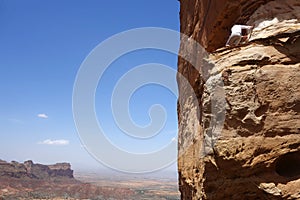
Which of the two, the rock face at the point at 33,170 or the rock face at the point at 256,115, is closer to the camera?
the rock face at the point at 256,115

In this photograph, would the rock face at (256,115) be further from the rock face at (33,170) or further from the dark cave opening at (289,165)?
the rock face at (33,170)

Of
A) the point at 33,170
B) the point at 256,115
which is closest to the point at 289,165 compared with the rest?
the point at 256,115

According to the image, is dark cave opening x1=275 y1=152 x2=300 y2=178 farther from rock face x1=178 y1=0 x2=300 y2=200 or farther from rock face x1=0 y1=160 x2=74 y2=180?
rock face x1=0 y1=160 x2=74 y2=180

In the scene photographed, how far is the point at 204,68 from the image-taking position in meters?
6.32

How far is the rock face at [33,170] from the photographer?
9069 centimetres

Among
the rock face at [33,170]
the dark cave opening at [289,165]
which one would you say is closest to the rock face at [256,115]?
the dark cave opening at [289,165]

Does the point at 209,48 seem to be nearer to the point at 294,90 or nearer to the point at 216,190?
the point at 294,90

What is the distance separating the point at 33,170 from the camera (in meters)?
109

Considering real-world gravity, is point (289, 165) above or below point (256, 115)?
below

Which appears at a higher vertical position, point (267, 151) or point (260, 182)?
point (267, 151)

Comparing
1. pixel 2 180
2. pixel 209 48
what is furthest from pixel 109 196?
pixel 209 48

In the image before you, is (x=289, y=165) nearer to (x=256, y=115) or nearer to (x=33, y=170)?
(x=256, y=115)

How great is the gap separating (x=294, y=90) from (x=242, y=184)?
196cm

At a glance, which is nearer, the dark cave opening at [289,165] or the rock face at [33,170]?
the dark cave opening at [289,165]
